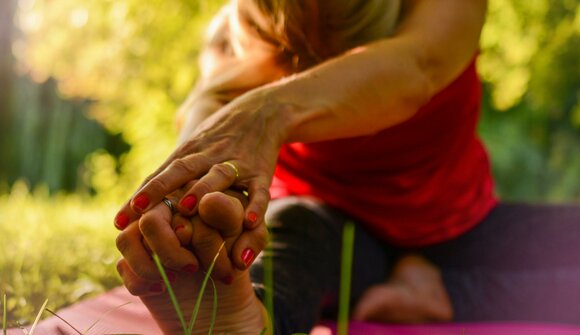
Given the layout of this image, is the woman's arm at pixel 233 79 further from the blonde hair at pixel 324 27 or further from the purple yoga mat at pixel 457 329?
the purple yoga mat at pixel 457 329

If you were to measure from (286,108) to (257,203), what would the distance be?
222mm

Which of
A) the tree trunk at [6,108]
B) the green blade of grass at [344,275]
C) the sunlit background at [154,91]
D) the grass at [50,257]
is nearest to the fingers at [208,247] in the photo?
the grass at [50,257]

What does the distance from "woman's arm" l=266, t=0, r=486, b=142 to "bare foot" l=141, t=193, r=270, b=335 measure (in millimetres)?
263

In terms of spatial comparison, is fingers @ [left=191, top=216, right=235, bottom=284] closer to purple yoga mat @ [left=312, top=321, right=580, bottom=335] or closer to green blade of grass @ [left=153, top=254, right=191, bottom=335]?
green blade of grass @ [left=153, top=254, right=191, bottom=335]

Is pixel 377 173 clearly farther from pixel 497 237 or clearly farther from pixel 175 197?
pixel 175 197

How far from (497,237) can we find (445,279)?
0.20m

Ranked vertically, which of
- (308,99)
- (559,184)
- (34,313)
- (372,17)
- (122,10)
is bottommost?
(559,184)

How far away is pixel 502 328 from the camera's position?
1.82m

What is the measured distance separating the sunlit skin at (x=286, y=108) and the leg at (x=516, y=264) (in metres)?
0.62

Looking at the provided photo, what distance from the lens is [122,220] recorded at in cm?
108

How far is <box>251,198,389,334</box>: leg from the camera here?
1538 mm

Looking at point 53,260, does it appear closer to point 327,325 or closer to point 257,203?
point 327,325

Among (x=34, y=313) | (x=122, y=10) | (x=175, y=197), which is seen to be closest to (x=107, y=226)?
(x=122, y=10)

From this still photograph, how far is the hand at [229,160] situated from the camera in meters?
1.06
